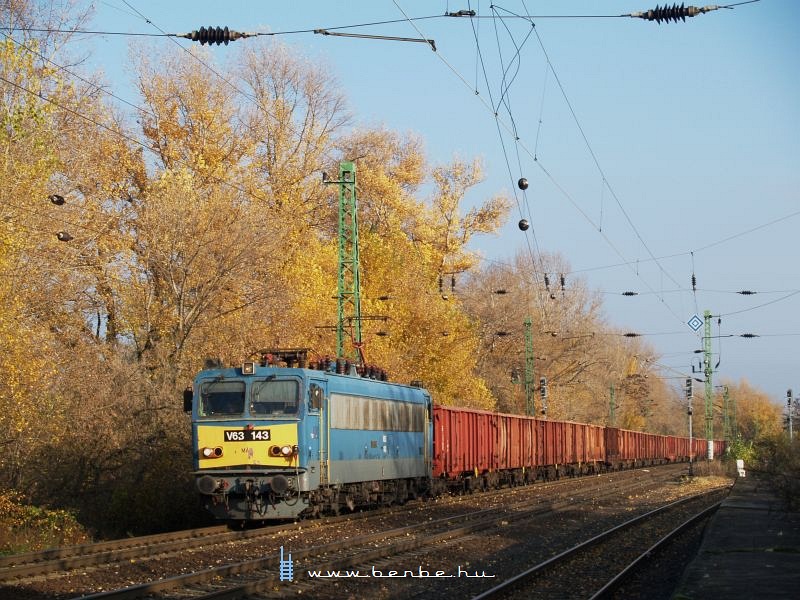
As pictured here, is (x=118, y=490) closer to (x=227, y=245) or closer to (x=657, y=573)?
(x=227, y=245)

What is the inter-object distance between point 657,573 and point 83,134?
76.1ft

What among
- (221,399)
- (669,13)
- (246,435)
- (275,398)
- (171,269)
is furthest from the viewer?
(171,269)

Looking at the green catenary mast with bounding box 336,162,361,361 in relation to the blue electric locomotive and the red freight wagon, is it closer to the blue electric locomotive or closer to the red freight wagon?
the red freight wagon

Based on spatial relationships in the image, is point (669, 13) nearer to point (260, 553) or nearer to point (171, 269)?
point (260, 553)

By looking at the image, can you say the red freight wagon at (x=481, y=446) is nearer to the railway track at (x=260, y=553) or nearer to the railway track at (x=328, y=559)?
the railway track at (x=260, y=553)

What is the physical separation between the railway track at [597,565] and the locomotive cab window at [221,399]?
7.23m

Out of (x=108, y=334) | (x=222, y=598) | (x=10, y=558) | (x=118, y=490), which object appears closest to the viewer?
(x=222, y=598)

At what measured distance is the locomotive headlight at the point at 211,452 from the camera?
2030 centimetres

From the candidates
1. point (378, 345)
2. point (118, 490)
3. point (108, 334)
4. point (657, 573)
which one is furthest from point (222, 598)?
point (378, 345)

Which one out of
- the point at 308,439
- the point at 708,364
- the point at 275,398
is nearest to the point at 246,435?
the point at 275,398

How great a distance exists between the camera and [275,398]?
2047 centimetres

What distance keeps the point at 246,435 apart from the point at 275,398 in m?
0.91

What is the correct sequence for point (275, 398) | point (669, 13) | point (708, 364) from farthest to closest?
point (708, 364) < point (275, 398) < point (669, 13)

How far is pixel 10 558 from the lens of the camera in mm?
14367
